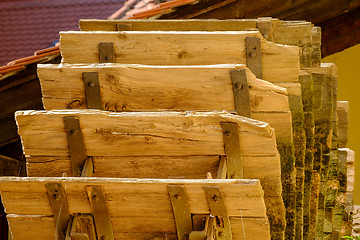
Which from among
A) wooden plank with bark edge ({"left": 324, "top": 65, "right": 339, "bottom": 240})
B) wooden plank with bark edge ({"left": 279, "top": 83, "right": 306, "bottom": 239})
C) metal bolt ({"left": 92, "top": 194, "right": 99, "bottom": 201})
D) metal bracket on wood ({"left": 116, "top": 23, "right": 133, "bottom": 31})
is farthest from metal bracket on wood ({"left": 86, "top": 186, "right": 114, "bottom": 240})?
wooden plank with bark edge ({"left": 324, "top": 65, "right": 339, "bottom": 240})

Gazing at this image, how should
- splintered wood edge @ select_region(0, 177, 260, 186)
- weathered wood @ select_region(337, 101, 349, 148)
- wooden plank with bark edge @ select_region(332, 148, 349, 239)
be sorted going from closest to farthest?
splintered wood edge @ select_region(0, 177, 260, 186), wooden plank with bark edge @ select_region(332, 148, 349, 239), weathered wood @ select_region(337, 101, 349, 148)

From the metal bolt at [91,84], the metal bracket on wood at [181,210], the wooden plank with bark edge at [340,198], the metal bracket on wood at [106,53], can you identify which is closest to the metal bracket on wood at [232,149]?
the metal bracket on wood at [181,210]

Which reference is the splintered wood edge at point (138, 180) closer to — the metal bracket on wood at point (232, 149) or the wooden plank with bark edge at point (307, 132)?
the metal bracket on wood at point (232, 149)

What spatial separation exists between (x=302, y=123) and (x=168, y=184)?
1.45 metres

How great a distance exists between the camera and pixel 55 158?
4.42 meters

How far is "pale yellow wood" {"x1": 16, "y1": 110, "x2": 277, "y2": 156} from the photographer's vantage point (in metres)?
4.17

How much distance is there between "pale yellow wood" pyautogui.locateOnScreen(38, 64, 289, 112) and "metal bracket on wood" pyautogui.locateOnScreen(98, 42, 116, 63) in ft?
1.09

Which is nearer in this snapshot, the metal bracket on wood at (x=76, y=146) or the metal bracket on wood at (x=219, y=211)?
the metal bracket on wood at (x=219, y=211)

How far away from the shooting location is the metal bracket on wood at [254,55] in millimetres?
4656

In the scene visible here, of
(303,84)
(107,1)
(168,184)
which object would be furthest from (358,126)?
(168,184)

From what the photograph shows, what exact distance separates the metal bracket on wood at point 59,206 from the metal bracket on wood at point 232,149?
0.95 meters

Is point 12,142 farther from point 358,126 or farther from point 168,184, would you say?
point 358,126

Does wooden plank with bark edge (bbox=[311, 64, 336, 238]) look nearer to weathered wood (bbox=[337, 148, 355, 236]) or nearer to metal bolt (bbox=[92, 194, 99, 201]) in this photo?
weathered wood (bbox=[337, 148, 355, 236])

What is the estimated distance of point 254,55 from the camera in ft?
15.5
